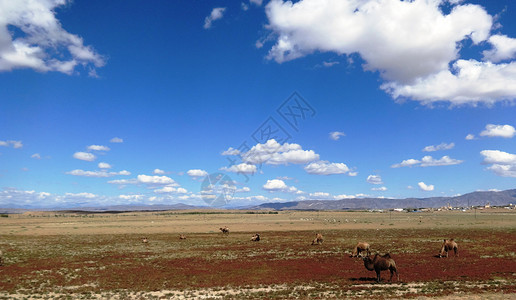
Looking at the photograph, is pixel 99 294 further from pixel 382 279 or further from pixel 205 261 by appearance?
pixel 382 279

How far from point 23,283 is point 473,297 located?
74.5 feet

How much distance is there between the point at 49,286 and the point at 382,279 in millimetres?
17970

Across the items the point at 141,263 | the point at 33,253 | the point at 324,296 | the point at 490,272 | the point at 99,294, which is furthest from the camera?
the point at 33,253

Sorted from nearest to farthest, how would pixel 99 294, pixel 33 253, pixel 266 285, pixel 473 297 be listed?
pixel 473 297
pixel 99 294
pixel 266 285
pixel 33 253

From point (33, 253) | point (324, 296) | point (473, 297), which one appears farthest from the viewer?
point (33, 253)

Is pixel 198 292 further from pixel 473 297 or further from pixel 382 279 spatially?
pixel 473 297

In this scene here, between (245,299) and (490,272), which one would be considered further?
(490,272)

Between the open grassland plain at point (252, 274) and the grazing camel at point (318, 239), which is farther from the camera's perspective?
the grazing camel at point (318, 239)

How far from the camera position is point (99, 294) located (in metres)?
16.9

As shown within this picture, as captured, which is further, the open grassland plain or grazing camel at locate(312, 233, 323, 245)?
grazing camel at locate(312, 233, 323, 245)

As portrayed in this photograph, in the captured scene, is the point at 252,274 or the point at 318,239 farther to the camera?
the point at 318,239

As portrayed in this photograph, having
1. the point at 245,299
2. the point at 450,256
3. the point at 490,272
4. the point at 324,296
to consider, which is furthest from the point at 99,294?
the point at 450,256

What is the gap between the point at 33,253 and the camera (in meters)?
31.4

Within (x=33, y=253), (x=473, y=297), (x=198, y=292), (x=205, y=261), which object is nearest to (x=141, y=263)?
(x=205, y=261)
